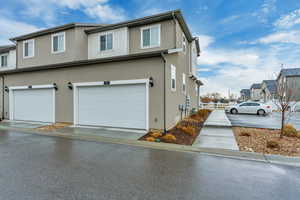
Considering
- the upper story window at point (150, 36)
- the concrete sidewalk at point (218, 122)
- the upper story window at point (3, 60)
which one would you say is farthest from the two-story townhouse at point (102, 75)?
the upper story window at point (3, 60)

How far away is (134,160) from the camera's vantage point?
184 inches

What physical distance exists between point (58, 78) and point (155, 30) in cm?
754

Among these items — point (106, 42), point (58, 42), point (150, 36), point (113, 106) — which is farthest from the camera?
point (58, 42)

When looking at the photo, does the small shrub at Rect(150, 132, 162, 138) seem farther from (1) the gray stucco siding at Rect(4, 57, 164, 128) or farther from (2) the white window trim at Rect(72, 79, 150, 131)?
(2) the white window trim at Rect(72, 79, 150, 131)

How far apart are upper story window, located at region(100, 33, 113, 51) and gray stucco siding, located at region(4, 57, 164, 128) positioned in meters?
3.17

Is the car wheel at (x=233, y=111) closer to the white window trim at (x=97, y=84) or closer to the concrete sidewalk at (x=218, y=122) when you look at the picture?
the concrete sidewalk at (x=218, y=122)

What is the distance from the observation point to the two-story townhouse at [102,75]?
27.2ft

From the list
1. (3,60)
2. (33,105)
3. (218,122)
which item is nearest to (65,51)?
(33,105)

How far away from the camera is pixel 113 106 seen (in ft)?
29.7

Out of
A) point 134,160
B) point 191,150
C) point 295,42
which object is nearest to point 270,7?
point 295,42

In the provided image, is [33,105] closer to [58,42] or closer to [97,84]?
[58,42]

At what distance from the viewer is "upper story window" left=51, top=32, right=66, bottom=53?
12.8 m

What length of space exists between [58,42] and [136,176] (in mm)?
13709

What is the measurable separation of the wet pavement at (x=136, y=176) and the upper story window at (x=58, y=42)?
386 inches
